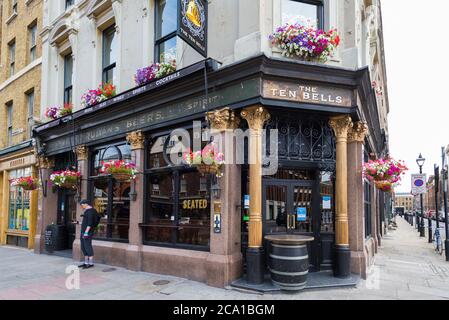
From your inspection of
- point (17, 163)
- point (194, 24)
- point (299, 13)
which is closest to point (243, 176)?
point (194, 24)

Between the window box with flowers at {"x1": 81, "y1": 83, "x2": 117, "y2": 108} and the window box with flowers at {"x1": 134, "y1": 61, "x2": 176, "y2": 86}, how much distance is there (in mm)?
1449

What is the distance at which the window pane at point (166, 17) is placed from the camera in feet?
33.9

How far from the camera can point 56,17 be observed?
14617 mm

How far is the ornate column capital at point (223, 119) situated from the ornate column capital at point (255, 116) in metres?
0.30

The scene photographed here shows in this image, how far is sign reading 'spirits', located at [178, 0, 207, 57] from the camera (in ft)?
25.2

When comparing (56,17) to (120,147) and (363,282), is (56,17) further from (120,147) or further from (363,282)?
(363,282)

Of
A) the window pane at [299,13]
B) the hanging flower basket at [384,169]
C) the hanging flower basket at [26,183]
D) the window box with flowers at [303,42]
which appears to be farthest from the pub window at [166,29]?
the hanging flower basket at [26,183]

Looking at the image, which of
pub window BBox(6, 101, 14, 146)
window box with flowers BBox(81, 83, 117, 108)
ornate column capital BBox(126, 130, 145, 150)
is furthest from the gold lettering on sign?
ornate column capital BBox(126, 130, 145, 150)

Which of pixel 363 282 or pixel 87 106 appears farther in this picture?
pixel 87 106

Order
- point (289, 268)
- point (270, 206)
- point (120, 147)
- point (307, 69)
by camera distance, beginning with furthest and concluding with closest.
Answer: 1. point (120, 147)
2. point (270, 206)
3. point (307, 69)
4. point (289, 268)

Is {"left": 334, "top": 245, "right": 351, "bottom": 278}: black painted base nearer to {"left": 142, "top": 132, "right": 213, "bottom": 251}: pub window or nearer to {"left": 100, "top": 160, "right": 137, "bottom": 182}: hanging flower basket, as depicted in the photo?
{"left": 142, "top": 132, "right": 213, "bottom": 251}: pub window

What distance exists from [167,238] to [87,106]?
518 cm
